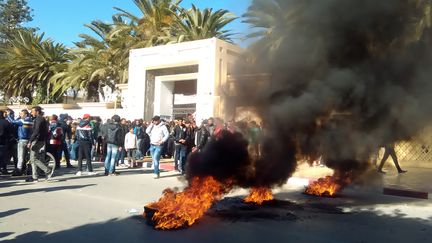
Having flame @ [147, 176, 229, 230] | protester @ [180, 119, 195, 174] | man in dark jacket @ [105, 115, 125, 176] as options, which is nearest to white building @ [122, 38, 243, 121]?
protester @ [180, 119, 195, 174]

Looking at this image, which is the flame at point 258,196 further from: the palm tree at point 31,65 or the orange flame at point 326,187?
the palm tree at point 31,65

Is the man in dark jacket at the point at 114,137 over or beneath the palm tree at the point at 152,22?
beneath

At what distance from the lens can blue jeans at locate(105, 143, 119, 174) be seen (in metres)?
10.6

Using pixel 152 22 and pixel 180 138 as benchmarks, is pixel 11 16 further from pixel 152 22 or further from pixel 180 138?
pixel 180 138

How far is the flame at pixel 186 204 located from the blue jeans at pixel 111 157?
16.5 feet

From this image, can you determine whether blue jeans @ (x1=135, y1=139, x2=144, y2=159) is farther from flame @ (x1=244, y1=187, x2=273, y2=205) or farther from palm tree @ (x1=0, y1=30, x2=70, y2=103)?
palm tree @ (x1=0, y1=30, x2=70, y2=103)

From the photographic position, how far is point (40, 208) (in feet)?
21.8

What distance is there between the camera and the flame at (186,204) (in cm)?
547

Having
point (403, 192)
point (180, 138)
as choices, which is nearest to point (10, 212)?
point (180, 138)

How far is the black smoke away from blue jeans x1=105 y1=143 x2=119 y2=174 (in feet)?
15.6

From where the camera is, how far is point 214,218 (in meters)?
6.21

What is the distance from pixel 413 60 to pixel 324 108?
156 centimetres

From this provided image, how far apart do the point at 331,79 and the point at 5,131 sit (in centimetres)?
748

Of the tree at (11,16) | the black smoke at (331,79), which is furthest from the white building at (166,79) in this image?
the tree at (11,16)
